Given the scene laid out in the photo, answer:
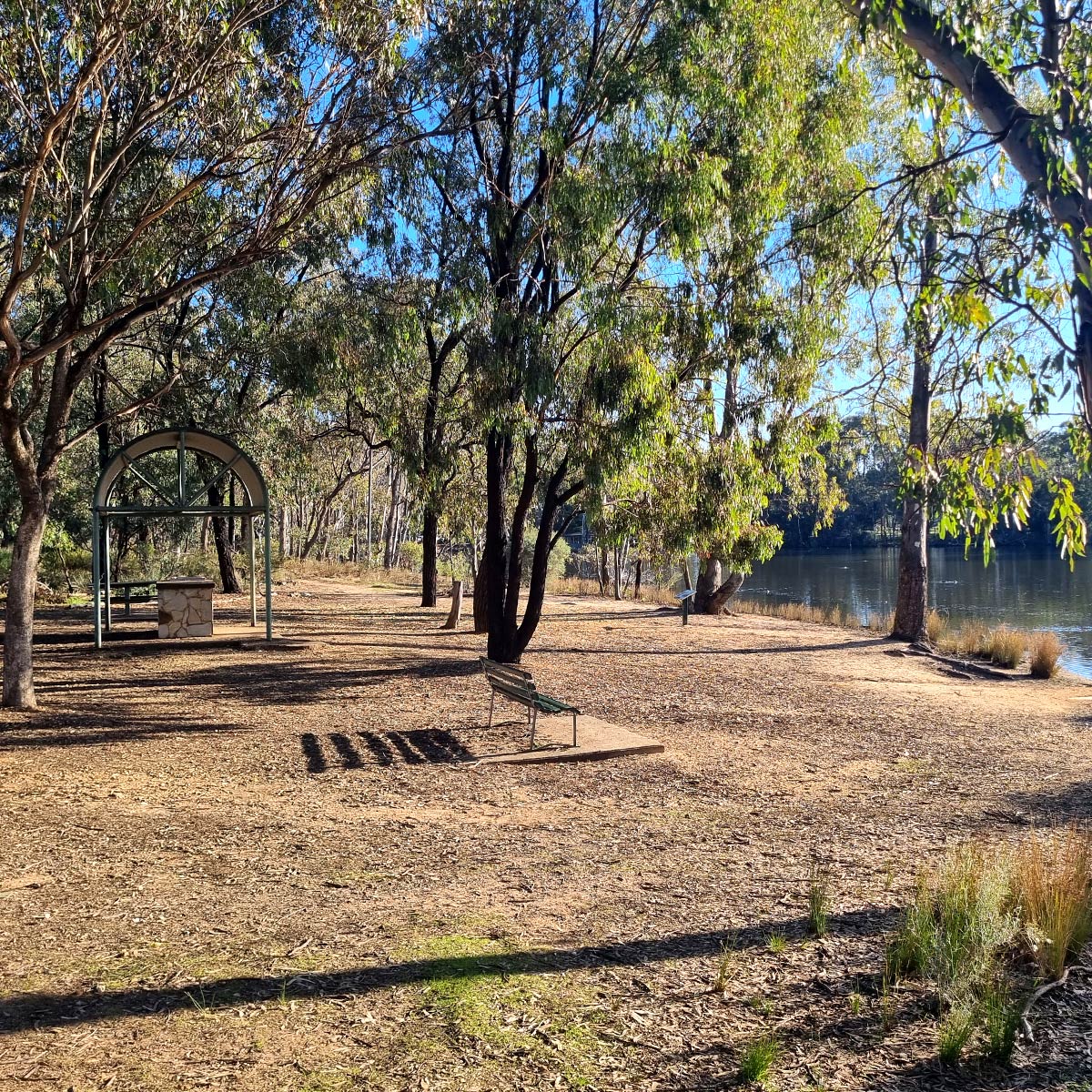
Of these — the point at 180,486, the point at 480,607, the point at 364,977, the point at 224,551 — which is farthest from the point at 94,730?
the point at 224,551

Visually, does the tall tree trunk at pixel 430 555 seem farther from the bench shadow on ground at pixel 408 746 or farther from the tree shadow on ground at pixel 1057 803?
the tree shadow on ground at pixel 1057 803

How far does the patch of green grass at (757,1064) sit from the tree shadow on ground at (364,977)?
0.85 meters

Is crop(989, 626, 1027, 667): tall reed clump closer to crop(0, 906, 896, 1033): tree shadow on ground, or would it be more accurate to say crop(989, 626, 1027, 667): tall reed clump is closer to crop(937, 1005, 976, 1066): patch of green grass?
crop(0, 906, 896, 1033): tree shadow on ground

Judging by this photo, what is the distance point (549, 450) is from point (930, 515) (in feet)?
21.9

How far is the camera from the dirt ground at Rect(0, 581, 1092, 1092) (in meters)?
3.30

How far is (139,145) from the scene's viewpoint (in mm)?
9781

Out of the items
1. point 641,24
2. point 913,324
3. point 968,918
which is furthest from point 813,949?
point 641,24

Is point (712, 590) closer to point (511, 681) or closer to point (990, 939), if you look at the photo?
point (511, 681)

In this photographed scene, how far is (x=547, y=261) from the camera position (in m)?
11.6

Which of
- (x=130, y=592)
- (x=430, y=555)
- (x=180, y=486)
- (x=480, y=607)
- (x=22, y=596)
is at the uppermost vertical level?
(x=180, y=486)

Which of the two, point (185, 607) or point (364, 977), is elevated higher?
point (185, 607)

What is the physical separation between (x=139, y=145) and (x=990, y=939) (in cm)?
970

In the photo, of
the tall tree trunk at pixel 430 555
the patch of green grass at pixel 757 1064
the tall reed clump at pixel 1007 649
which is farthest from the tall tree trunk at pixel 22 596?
the tall reed clump at pixel 1007 649

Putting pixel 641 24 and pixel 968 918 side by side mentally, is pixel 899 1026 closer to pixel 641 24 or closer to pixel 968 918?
pixel 968 918
